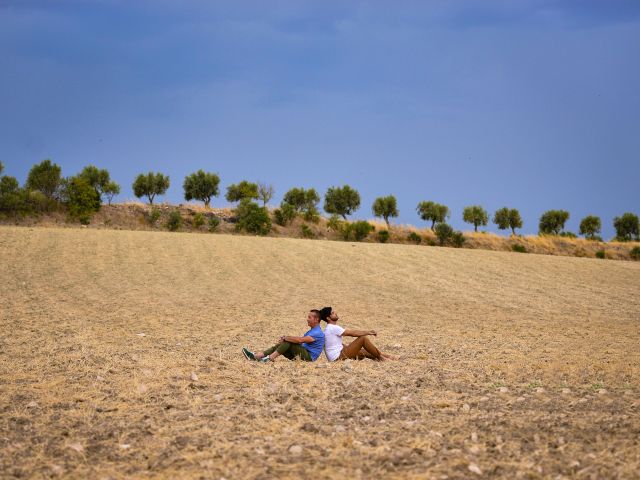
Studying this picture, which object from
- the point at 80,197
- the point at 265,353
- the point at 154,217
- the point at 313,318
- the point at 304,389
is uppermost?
the point at 80,197

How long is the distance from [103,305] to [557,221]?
74.8 m

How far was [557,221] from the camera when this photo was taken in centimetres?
8319

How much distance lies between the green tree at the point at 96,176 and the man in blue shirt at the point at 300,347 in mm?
64673

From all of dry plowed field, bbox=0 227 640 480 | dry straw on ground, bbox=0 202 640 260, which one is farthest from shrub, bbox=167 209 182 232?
dry plowed field, bbox=0 227 640 480

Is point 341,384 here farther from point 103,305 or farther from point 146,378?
point 103,305

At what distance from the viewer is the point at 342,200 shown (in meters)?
83.8

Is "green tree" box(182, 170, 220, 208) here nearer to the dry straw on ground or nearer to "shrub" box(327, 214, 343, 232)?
the dry straw on ground

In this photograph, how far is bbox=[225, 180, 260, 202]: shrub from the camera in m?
78.9

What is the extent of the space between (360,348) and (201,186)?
235 feet

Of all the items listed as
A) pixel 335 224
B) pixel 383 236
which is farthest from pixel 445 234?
pixel 335 224

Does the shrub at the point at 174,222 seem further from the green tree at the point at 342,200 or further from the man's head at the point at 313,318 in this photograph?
the man's head at the point at 313,318

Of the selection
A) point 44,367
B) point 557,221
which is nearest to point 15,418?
point 44,367

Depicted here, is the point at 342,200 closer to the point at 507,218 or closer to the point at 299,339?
the point at 507,218

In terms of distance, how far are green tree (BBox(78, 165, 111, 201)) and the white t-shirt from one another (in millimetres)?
64848
